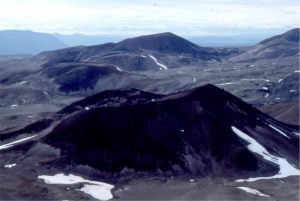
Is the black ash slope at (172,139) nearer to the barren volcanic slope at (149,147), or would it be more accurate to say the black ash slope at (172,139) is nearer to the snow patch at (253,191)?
the barren volcanic slope at (149,147)

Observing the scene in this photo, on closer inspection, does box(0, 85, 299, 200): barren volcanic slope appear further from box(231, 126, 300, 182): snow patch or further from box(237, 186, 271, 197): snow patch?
box(237, 186, 271, 197): snow patch

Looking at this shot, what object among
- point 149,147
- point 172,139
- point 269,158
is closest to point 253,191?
point 269,158

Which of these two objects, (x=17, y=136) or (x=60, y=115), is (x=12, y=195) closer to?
(x=17, y=136)

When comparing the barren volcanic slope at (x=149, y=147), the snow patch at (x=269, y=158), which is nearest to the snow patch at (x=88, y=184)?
the barren volcanic slope at (x=149, y=147)

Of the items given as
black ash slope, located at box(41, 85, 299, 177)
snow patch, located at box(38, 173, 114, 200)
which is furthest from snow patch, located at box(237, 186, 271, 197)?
snow patch, located at box(38, 173, 114, 200)

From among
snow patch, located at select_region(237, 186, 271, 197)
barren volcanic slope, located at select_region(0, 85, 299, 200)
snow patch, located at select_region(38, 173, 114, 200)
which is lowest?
snow patch, located at select_region(237, 186, 271, 197)

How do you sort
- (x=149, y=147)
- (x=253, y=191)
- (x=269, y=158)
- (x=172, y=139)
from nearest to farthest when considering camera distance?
(x=253, y=191), (x=149, y=147), (x=172, y=139), (x=269, y=158)

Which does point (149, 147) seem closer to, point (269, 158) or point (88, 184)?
point (88, 184)

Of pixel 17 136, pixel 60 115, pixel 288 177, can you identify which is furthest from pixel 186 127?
pixel 60 115
